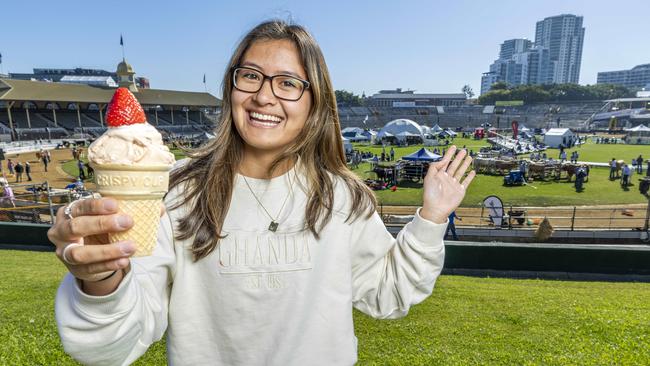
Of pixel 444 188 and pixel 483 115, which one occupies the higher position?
pixel 483 115

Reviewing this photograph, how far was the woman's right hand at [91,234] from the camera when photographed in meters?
0.94

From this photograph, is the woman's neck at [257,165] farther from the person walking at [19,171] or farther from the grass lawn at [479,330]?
the person walking at [19,171]

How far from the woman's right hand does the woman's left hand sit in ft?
3.76

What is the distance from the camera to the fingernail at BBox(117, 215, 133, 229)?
955mm

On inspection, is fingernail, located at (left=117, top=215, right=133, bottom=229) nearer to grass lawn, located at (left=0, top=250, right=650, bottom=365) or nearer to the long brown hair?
the long brown hair

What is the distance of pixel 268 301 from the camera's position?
4.71 ft

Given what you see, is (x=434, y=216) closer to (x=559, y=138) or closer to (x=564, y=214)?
(x=564, y=214)

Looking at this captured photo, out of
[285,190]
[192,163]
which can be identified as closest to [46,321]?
[192,163]

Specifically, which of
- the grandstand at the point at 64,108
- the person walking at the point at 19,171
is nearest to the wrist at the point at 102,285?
the person walking at the point at 19,171

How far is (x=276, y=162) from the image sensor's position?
63.2 inches

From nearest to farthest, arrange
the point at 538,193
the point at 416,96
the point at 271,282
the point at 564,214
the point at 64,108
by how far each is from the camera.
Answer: the point at 271,282, the point at 564,214, the point at 538,193, the point at 64,108, the point at 416,96

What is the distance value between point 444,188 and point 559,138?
134 ft

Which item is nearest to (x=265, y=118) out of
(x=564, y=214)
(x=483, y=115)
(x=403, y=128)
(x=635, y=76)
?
(x=564, y=214)

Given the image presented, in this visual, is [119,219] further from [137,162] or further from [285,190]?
[285,190]
